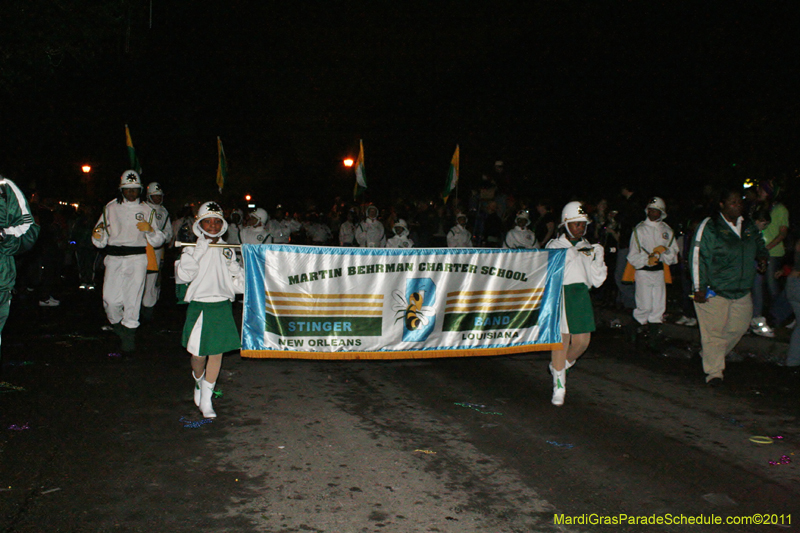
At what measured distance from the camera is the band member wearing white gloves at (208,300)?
20.6ft

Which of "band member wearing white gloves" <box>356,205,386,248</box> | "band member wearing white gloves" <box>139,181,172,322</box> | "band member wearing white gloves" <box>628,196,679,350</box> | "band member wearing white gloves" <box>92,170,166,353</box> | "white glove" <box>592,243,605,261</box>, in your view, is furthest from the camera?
"band member wearing white gloves" <box>356,205,386,248</box>

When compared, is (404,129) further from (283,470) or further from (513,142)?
(283,470)

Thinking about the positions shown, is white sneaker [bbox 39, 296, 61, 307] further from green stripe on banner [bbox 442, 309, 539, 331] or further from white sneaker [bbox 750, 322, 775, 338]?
white sneaker [bbox 750, 322, 775, 338]

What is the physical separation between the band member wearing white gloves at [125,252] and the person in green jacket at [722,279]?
6.56m

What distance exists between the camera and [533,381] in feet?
26.8

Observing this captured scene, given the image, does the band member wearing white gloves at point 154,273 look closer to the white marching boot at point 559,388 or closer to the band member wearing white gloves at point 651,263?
the white marching boot at point 559,388

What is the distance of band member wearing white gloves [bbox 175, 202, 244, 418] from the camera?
6.27 m

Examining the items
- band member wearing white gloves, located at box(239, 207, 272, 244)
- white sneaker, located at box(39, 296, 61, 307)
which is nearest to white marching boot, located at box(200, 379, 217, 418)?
band member wearing white gloves, located at box(239, 207, 272, 244)

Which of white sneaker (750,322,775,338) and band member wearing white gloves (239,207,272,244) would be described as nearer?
white sneaker (750,322,775,338)

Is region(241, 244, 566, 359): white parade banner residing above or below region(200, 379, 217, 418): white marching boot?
above

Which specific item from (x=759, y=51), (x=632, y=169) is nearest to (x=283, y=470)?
(x=759, y=51)

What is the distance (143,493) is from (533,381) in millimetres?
4747

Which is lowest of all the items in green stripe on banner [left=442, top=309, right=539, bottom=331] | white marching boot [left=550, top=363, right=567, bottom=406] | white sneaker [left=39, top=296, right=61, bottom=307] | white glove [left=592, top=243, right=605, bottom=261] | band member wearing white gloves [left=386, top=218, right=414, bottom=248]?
white sneaker [left=39, top=296, right=61, bottom=307]

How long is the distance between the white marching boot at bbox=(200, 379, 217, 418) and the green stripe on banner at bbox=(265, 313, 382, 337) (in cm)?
81
